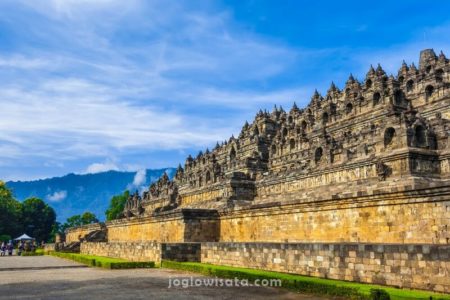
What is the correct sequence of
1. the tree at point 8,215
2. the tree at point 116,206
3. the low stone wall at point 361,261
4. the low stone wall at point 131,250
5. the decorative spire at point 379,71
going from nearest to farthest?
the low stone wall at point 361,261
the low stone wall at point 131,250
the decorative spire at point 379,71
the tree at point 8,215
the tree at point 116,206

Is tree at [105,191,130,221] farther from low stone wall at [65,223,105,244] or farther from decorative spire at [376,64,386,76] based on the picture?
decorative spire at [376,64,386,76]

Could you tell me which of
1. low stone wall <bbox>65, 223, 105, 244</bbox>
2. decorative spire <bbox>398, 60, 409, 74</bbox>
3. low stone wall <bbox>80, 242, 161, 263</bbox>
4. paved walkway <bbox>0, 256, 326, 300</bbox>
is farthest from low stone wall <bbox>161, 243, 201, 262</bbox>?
decorative spire <bbox>398, 60, 409, 74</bbox>

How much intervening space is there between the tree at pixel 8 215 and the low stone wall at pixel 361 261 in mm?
84222

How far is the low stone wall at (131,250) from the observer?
24.4 m

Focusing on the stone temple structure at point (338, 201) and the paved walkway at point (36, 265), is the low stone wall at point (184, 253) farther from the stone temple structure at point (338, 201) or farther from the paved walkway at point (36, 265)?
the paved walkway at point (36, 265)

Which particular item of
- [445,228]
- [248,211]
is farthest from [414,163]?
[445,228]

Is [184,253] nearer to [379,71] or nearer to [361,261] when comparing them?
[361,261]

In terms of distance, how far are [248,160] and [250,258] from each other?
2839cm

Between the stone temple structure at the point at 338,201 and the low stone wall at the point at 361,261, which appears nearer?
the low stone wall at the point at 361,261

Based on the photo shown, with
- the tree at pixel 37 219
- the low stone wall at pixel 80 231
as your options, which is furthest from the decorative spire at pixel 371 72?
the tree at pixel 37 219

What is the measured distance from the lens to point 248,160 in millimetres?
47031

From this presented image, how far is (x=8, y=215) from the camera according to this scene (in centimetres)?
9244

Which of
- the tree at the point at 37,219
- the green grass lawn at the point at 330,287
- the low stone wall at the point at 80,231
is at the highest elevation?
the tree at the point at 37,219

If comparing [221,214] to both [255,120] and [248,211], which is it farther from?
[255,120]
